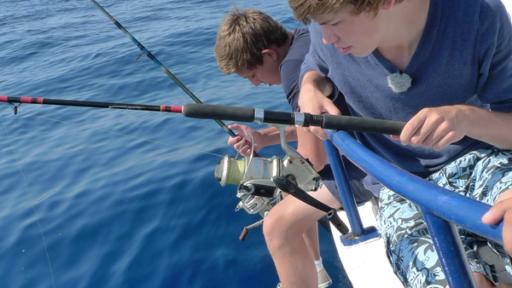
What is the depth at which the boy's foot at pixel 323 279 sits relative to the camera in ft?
10.1

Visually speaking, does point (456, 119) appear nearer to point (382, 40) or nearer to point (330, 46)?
point (382, 40)

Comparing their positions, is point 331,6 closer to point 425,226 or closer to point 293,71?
point 425,226

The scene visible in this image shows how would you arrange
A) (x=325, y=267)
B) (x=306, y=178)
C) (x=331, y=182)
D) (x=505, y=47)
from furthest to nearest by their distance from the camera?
(x=325, y=267) → (x=331, y=182) → (x=306, y=178) → (x=505, y=47)

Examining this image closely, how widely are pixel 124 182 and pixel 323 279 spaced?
2415 millimetres

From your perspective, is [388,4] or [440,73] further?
[440,73]

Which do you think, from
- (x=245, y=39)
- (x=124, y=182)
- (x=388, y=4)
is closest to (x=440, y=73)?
(x=388, y=4)

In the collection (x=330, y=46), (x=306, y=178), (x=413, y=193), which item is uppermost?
(x=330, y=46)

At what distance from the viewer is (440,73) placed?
1.64 meters

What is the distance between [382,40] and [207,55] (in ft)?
22.9

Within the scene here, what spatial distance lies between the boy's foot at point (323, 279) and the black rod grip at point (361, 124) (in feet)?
5.60

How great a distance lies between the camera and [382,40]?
5.26 feet

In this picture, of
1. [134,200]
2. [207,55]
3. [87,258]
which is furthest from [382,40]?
[207,55]

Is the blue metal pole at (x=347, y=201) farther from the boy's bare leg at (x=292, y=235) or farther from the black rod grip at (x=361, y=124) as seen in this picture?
the black rod grip at (x=361, y=124)

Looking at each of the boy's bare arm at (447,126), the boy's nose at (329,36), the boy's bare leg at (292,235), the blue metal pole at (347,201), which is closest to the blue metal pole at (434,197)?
the boy's bare arm at (447,126)
